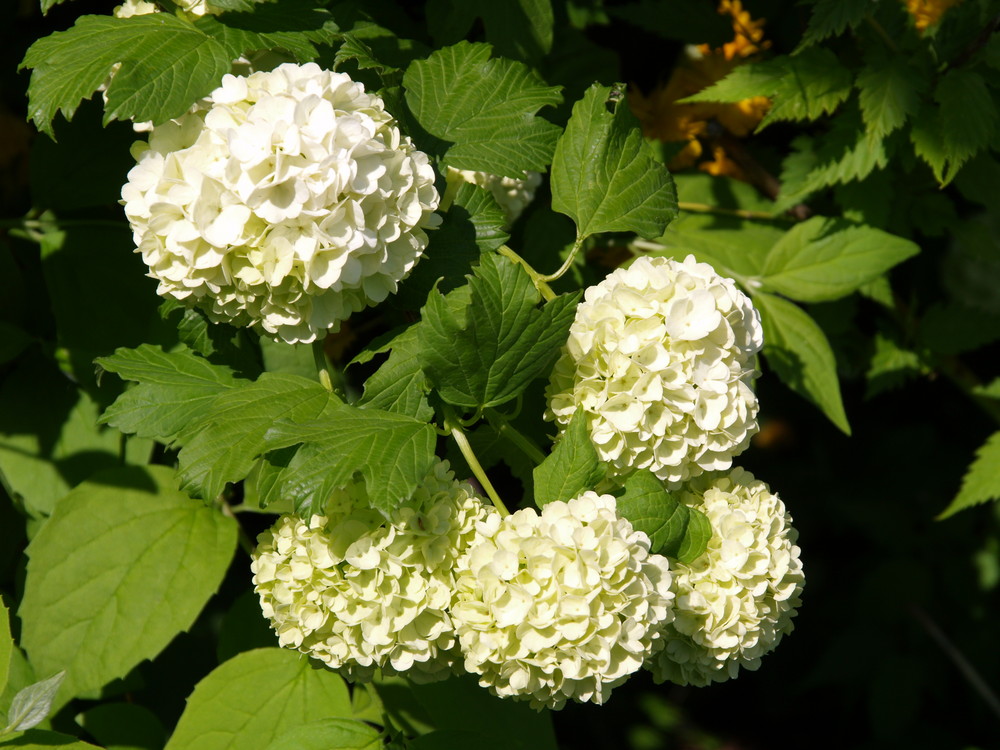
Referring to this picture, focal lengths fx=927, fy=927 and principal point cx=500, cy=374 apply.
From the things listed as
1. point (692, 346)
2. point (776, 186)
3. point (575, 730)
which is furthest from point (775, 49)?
point (575, 730)

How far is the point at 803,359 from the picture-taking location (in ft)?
6.54

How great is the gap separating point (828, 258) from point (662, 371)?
0.96m

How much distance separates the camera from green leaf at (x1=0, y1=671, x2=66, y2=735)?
1.38m

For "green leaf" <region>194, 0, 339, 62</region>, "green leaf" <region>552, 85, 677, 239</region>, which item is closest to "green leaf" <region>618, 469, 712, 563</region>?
"green leaf" <region>552, 85, 677, 239</region>

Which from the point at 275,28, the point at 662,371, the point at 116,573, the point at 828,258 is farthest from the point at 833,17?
the point at 116,573

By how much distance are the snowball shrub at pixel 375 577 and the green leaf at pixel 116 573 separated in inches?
16.3

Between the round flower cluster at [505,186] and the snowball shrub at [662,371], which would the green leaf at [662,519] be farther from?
the round flower cluster at [505,186]

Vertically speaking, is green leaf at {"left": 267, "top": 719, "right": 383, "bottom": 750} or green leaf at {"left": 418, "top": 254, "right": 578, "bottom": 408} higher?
green leaf at {"left": 418, "top": 254, "right": 578, "bottom": 408}

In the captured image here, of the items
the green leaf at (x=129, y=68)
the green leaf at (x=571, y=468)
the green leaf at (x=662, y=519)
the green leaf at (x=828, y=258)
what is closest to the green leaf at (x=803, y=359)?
the green leaf at (x=828, y=258)

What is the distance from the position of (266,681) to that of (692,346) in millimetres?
965

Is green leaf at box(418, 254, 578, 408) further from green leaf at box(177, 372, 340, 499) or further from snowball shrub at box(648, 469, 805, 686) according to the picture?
snowball shrub at box(648, 469, 805, 686)

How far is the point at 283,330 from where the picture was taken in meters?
1.33

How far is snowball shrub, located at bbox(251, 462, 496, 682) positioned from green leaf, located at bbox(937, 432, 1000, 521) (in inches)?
57.0

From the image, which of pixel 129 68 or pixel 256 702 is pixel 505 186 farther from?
pixel 256 702
